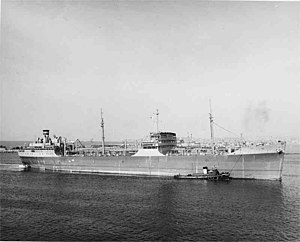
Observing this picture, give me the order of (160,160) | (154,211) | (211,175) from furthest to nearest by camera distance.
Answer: (160,160) → (211,175) → (154,211)

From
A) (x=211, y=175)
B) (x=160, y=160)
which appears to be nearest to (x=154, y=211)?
(x=211, y=175)

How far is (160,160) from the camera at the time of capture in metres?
36.5

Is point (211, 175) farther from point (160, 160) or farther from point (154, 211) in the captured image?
point (154, 211)

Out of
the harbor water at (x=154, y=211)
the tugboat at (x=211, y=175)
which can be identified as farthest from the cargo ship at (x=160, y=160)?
the harbor water at (x=154, y=211)

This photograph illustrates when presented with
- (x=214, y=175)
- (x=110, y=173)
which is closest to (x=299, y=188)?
(x=214, y=175)

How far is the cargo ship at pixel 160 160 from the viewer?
32031mm

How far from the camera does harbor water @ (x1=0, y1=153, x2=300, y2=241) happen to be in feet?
53.8

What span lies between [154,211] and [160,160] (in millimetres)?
15885

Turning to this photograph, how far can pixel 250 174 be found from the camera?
3247cm

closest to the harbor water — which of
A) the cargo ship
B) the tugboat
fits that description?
the tugboat

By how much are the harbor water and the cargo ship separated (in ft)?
7.44

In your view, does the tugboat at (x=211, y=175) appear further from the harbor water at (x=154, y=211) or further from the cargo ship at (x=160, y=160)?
the harbor water at (x=154, y=211)

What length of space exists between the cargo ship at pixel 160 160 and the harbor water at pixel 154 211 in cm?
227

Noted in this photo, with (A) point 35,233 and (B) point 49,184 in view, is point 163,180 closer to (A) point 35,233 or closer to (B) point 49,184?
(B) point 49,184
